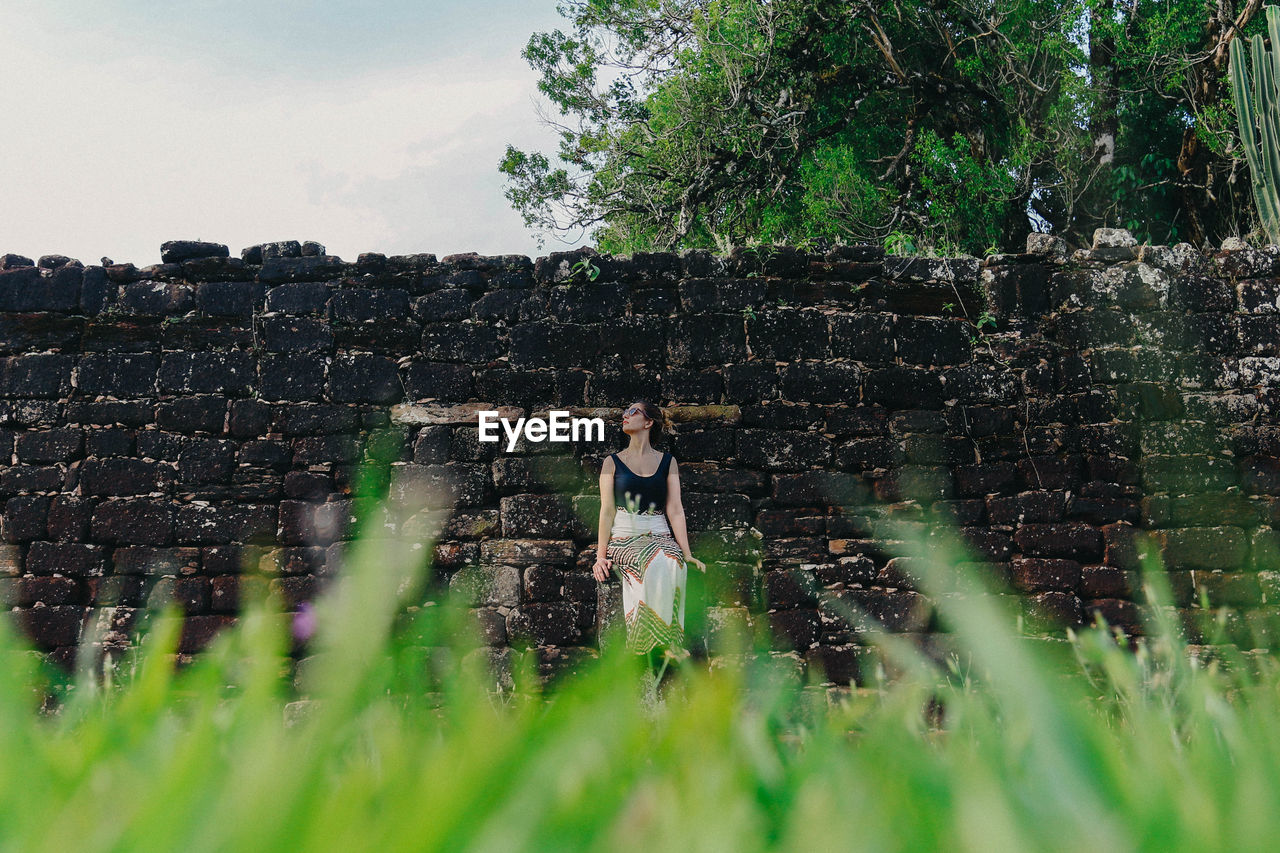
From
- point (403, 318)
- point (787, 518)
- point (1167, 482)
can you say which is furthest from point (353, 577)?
point (1167, 482)

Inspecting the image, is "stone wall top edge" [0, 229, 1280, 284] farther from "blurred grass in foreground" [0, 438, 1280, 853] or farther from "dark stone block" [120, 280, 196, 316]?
"blurred grass in foreground" [0, 438, 1280, 853]

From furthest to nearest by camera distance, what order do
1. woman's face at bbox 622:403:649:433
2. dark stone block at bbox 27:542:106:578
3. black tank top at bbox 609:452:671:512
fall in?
dark stone block at bbox 27:542:106:578
woman's face at bbox 622:403:649:433
black tank top at bbox 609:452:671:512

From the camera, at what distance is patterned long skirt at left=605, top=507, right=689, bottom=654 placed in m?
5.23

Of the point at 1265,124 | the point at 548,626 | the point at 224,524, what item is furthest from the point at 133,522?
the point at 1265,124

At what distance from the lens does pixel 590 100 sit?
13844 mm

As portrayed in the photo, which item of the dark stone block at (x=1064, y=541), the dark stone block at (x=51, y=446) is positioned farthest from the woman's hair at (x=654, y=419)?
the dark stone block at (x=51, y=446)

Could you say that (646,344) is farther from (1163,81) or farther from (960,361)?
(1163,81)

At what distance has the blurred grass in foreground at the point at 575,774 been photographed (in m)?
0.29

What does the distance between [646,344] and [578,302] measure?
60 cm

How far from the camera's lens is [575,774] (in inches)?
15.1

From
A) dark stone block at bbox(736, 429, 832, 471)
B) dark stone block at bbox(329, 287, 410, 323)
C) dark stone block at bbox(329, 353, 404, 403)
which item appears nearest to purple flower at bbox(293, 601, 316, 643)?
dark stone block at bbox(736, 429, 832, 471)

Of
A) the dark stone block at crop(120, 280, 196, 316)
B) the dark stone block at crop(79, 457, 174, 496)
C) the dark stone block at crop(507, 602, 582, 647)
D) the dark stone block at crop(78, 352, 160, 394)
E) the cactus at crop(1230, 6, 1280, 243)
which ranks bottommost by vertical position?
the dark stone block at crop(507, 602, 582, 647)

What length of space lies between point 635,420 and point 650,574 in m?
1.03

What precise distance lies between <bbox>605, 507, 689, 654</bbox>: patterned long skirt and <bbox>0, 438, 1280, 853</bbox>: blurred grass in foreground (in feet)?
15.2
